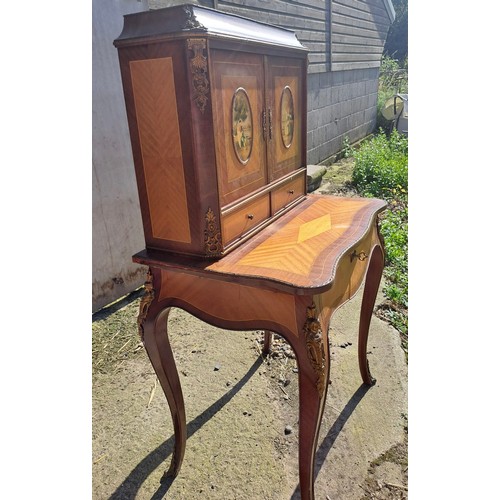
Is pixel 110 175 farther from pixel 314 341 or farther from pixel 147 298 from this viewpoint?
pixel 314 341

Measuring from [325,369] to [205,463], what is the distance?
3.62 ft

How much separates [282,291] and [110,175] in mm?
2413

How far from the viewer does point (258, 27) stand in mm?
1722

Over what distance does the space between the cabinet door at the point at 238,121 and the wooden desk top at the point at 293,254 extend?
0.79ft

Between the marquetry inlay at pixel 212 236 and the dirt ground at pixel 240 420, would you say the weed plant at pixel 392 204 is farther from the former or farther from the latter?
the marquetry inlay at pixel 212 236

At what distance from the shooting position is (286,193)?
2.13 m

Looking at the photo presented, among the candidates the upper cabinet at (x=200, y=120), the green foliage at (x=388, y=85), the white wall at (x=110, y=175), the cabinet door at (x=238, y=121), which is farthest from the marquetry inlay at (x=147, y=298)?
the green foliage at (x=388, y=85)

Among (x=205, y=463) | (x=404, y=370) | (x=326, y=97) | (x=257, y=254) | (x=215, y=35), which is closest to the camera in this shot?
(x=215, y=35)

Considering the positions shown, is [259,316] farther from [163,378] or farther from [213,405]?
[213,405]

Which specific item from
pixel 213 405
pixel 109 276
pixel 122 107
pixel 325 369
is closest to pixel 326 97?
pixel 122 107

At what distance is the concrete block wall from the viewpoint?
23.2ft

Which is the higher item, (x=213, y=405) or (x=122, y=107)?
(x=122, y=107)

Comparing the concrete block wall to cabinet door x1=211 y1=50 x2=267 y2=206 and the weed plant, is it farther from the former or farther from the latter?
cabinet door x1=211 y1=50 x2=267 y2=206

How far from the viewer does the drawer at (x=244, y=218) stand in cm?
159
